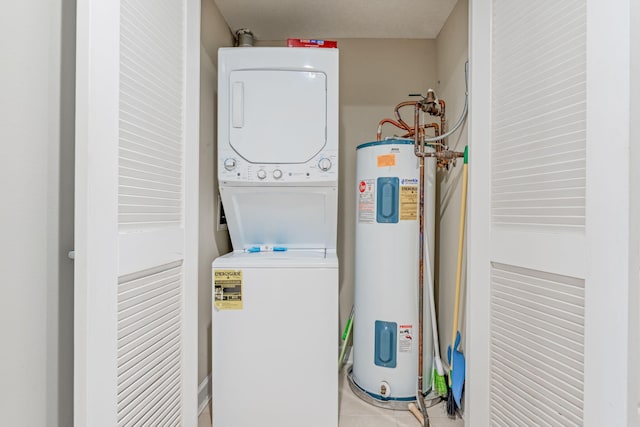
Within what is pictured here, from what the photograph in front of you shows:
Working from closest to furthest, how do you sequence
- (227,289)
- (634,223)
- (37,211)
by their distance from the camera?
(634,223) < (37,211) < (227,289)

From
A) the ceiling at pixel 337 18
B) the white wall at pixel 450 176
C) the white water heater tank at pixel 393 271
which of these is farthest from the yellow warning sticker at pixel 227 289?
the ceiling at pixel 337 18

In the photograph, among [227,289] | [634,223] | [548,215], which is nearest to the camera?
[634,223]

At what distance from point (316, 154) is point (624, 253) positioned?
4.42ft

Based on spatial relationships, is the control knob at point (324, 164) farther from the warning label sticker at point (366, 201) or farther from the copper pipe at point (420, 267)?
the copper pipe at point (420, 267)

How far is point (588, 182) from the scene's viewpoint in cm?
89

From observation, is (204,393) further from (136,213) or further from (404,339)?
(136,213)

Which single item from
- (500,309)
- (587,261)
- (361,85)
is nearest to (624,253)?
(587,261)

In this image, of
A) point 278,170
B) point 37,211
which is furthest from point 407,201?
point 37,211

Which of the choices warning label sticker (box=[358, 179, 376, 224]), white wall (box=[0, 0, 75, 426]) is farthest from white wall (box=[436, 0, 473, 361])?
white wall (box=[0, 0, 75, 426])

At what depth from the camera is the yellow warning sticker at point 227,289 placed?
1636 millimetres

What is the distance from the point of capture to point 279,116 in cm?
183

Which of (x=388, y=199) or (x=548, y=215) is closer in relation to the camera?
(x=548, y=215)

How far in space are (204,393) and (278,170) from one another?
1380 millimetres

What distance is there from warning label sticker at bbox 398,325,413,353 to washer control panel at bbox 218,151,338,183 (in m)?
0.96
